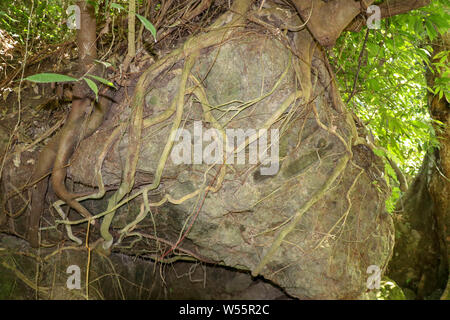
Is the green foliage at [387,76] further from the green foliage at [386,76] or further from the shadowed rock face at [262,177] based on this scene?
the shadowed rock face at [262,177]

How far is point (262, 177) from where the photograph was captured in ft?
6.59

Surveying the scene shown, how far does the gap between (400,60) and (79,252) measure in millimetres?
3034

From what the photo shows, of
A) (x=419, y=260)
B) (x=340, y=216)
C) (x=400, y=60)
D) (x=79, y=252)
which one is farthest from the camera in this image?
(x=419, y=260)

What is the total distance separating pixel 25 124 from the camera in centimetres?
225

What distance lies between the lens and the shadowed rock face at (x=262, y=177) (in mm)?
1963

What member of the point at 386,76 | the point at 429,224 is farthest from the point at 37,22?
the point at 429,224

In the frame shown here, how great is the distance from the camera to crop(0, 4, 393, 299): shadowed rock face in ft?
6.44

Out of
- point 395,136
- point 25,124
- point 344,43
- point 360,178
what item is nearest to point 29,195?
point 25,124

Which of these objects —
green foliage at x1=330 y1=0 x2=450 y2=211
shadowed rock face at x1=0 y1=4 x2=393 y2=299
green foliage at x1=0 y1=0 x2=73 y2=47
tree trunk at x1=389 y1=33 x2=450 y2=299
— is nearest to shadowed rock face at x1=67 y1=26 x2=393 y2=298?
shadowed rock face at x1=0 y1=4 x2=393 y2=299

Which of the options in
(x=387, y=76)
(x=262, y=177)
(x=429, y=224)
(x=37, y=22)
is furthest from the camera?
(x=429, y=224)

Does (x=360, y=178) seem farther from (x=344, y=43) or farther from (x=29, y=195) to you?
(x=29, y=195)

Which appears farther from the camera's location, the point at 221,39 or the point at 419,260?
the point at 419,260

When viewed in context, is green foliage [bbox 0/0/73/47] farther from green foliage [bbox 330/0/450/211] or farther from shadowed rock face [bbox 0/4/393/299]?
green foliage [bbox 330/0/450/211]

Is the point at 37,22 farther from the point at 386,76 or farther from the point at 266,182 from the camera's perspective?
the point at 386,76
